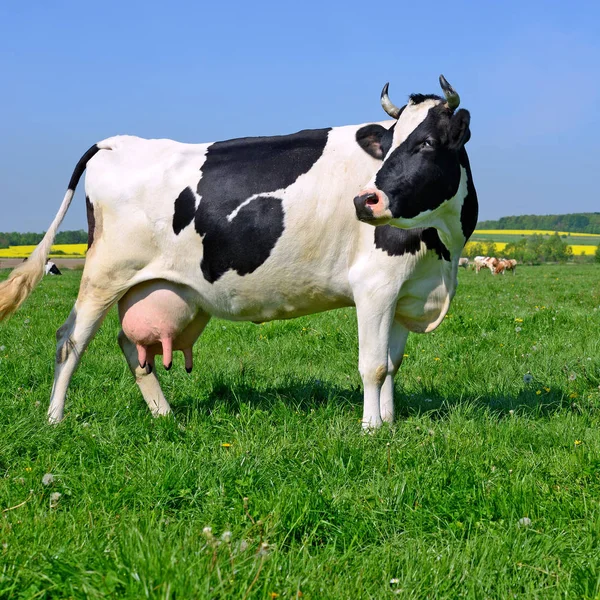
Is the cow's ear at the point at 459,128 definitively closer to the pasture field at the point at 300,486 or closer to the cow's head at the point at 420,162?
the cow's head at the point at 420,162

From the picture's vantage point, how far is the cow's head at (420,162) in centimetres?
508

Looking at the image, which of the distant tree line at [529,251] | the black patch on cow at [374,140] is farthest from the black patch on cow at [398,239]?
the distant tree line at [529,251]

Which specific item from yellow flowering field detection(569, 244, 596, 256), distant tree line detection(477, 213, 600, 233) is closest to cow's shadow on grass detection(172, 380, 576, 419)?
yellow flowering field detection(569, 244, 596, 256)

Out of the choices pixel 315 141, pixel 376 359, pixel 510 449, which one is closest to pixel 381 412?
pixel 376 359

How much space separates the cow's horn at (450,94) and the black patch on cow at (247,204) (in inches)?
41.3

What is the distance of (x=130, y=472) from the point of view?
14.3ft

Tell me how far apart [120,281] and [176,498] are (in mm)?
2459

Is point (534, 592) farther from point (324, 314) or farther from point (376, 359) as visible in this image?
point (324, 314)

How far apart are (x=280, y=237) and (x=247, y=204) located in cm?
38

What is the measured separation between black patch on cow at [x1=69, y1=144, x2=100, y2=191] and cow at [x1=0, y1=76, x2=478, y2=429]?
21 centimetres

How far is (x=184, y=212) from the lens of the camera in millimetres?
5789

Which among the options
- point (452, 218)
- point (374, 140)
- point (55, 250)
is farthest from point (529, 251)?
point (374, 140)

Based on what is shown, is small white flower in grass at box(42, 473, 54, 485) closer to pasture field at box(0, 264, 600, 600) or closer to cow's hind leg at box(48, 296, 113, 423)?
pasture field at box(0, 264, 600, 600)

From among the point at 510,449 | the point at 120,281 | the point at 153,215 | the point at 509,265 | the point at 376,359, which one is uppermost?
the point at 153,215
